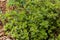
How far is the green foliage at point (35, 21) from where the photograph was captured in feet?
11.4

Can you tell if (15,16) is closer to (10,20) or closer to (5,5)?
(10,20)

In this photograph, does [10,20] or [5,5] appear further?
[5,5]

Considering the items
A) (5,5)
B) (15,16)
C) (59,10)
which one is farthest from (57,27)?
(5,5)

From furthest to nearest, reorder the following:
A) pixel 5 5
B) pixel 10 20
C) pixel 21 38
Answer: pixel 5 5 < pixel 10 20 < pixel 21 38

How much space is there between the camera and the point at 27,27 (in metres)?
3.58

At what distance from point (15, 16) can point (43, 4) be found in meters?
0.55

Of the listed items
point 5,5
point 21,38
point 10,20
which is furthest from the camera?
point 5,5

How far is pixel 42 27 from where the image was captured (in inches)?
138

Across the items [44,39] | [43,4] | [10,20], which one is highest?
[43,4]

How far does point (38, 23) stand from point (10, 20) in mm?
547

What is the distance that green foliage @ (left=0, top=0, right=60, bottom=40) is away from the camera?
3.49 meters

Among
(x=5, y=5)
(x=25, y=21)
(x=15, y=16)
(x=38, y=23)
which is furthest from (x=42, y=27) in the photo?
(x=5, y=5)

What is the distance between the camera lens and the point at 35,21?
11.6 feet

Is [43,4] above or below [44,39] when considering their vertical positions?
above
